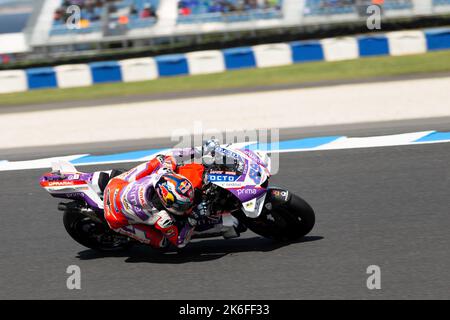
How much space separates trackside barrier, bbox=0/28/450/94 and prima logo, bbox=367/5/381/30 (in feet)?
4.09

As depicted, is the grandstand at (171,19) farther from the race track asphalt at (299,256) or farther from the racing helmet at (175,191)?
the racing helmet at (175,191)

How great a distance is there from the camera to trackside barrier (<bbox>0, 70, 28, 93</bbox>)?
1720cm

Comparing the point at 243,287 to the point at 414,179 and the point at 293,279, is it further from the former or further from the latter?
the point at 414,179

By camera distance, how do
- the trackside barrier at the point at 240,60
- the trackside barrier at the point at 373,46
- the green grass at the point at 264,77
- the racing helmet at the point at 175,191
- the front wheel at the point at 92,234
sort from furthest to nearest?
the trackside barrier at the point at 240,60 → the trackside barrier at the point at 373,46 → the green grass at the point at 264,77 → the front wheel at the point at 92,234 → the racing helmet at the point at 175,191

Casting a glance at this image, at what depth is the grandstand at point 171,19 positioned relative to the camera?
19.6 m

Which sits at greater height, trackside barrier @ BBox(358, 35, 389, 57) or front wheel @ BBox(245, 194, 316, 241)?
front wheel @ BBox(245, 194, 316, 241)

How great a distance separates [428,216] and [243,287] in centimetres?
205

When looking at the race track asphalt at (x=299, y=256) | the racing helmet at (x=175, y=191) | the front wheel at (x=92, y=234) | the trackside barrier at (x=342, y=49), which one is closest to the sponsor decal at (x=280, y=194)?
the race track asphalt at (x=299, y=256)

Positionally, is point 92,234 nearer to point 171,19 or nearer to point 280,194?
point 280,194

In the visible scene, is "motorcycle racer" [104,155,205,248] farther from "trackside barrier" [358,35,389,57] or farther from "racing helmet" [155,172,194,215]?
"trackside barrier" [358,35,389,57]

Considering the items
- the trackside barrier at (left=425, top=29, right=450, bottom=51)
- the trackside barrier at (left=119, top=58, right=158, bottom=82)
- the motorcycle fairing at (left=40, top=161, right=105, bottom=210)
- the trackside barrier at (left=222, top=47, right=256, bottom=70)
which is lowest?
the trackside barrier at (left=119, top=58, right=158, bottom=82)

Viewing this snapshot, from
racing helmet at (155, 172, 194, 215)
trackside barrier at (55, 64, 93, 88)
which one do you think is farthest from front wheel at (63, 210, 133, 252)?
trackside barrier at (55, 64, 93, 88)

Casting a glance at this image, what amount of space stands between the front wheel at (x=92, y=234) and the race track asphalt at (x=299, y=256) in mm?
88

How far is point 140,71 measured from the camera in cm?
1677
